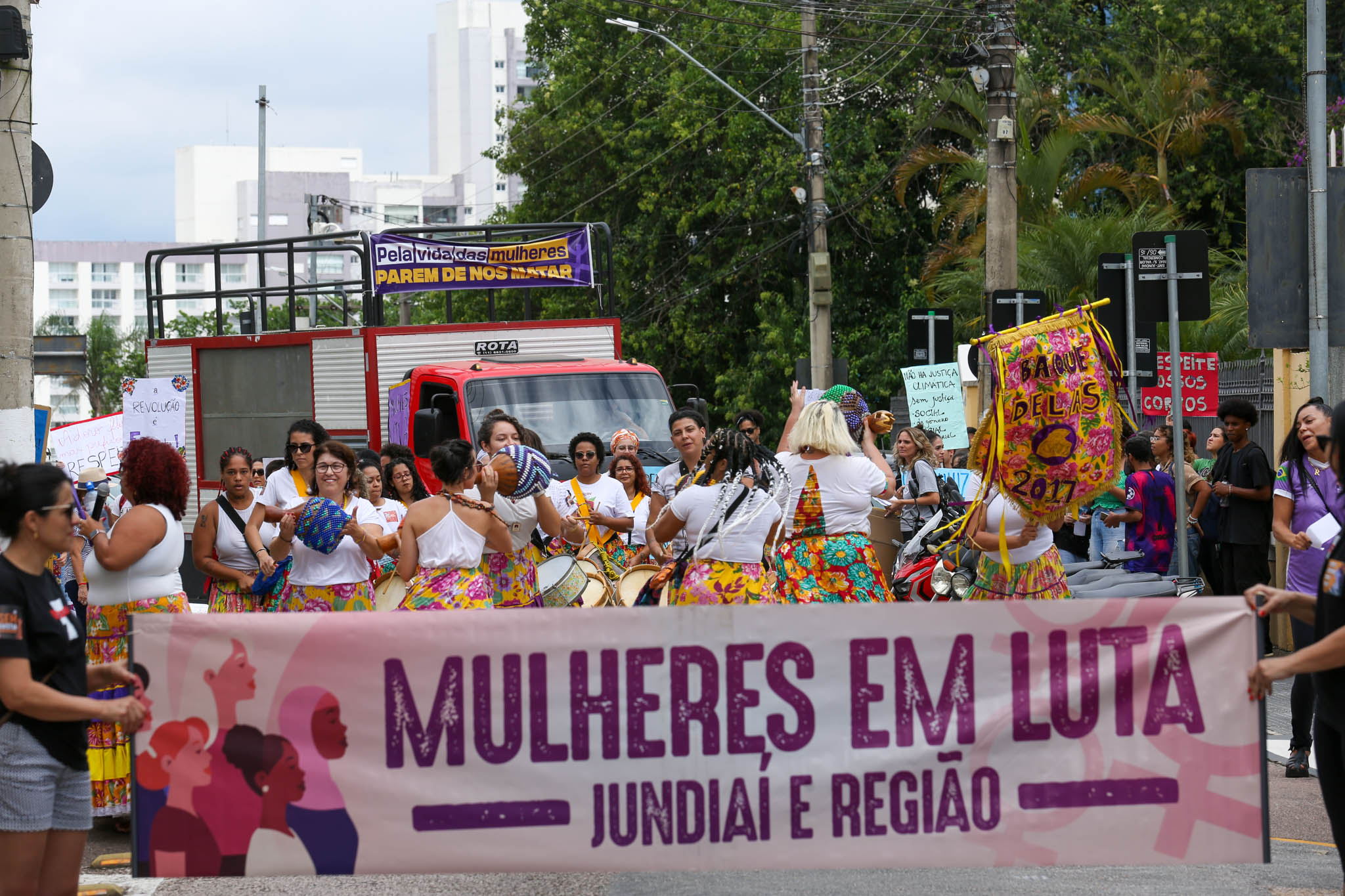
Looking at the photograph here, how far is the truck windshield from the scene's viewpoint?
13.8m

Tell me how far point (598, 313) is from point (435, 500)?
33.2ft

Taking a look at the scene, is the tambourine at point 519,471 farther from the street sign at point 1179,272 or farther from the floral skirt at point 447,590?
the street sign at point 1179,272

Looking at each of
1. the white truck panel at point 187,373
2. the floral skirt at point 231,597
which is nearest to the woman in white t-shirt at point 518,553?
the floral skirt at point 231,597

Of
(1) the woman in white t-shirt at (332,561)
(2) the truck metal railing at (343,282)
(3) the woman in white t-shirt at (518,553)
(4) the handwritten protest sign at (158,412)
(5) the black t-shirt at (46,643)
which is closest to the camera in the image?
(5) the black t-shirt at (46,643)

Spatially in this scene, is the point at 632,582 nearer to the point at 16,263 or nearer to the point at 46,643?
the point at 16,263

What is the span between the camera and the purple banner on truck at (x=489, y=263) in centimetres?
1591

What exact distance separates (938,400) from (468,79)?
130277mm

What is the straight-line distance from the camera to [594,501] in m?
9.80

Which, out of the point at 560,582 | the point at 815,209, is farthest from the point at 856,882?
the point at 815,209

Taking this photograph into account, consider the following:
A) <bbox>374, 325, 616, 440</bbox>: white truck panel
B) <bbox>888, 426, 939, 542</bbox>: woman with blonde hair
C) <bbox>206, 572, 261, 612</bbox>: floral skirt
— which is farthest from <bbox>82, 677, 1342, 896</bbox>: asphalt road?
<bbox>374, 325, 616, 440</bbox>: white truck panel

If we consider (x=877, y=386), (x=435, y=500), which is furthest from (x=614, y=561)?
(x=877, y=386)

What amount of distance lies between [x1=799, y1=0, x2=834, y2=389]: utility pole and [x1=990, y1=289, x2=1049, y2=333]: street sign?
9.82 metres

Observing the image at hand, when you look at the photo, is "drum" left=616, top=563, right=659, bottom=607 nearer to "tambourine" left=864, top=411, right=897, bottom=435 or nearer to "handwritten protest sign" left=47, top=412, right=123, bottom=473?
"tambourine" left=864, top=411, right=897, bottom=435

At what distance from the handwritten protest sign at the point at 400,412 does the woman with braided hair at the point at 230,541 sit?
249 inches
